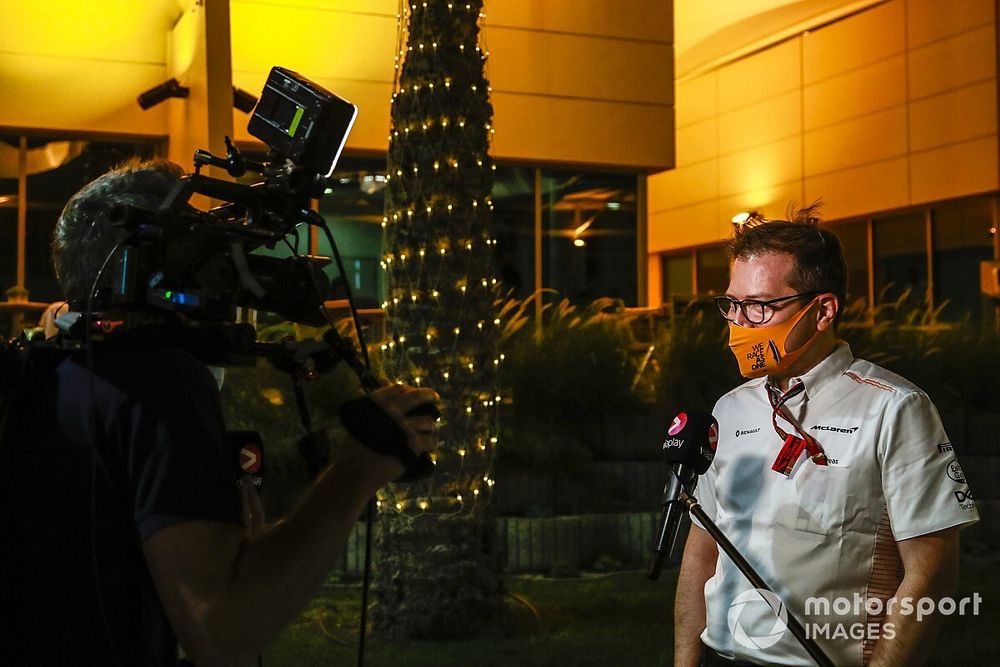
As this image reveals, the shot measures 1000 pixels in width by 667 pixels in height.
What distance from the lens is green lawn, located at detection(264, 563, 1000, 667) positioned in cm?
619

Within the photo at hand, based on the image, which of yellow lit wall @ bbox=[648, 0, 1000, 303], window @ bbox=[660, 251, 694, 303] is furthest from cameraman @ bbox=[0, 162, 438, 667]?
window @ bbox=[660, 251, 694, 303]

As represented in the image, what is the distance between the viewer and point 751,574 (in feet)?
8.97

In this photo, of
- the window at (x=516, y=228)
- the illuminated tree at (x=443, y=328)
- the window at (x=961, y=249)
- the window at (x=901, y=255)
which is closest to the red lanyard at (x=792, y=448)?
the illuminated tree at (x=443, y=328)

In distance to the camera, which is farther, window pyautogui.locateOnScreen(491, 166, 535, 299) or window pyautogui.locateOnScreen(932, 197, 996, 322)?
window pyautogui.locateOnScreen(932, 197, 996, 322)

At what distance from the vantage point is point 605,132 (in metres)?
16.5

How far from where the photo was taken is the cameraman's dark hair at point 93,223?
1.97m

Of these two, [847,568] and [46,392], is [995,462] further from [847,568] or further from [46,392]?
[46,392]

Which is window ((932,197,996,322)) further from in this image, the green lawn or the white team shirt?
the white team shirt

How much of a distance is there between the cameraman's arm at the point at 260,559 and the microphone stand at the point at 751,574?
1032 mm

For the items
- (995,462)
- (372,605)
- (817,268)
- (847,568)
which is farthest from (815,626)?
(995,462)

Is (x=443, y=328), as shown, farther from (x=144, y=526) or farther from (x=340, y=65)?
(x=340, y=65)

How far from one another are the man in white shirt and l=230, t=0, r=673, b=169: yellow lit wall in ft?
40.0

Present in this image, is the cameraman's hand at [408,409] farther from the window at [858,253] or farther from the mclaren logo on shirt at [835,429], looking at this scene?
the window at [858,253]

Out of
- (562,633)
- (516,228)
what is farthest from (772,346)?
(516,228)
